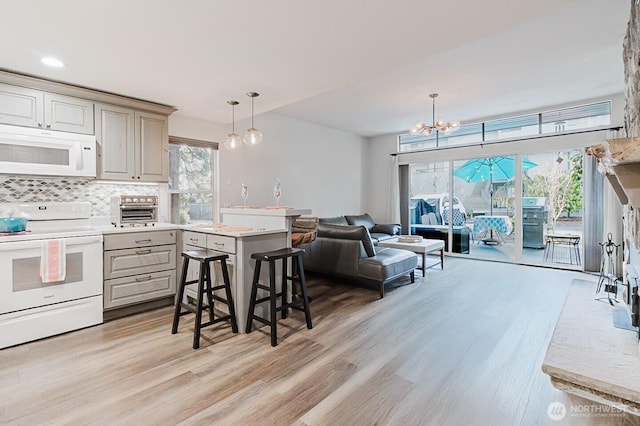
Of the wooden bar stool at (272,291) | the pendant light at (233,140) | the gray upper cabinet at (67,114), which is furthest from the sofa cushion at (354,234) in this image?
the gray upper cabinet at (67,114)

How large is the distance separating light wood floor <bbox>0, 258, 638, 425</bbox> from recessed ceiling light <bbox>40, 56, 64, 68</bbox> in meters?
2.47

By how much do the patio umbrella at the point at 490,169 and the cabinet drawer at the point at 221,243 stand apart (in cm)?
556

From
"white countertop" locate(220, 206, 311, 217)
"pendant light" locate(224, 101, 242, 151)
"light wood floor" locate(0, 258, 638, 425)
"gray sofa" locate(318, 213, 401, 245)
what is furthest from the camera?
"gray sofa" locate(318, 213, 401, 245)

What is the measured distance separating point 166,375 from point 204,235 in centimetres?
144

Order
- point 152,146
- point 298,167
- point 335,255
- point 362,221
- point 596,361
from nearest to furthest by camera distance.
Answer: point 596,361 → point 152,146 → point 335,255 → point 298,167 → point 362,221

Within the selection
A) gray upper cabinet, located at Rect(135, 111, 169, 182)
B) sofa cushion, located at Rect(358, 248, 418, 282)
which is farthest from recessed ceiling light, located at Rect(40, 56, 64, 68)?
sofa cushion, located at Rect(358, 248, 418, 282)

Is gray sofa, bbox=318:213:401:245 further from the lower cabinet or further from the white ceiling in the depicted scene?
the lower cabinet

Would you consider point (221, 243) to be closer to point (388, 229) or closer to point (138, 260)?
point (138, 260)

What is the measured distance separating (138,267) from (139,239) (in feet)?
1.01

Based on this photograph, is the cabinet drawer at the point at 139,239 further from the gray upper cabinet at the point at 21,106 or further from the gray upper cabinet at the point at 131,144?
the gray upper cabinet at the point at 21,106

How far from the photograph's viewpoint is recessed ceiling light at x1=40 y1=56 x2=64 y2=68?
8.80 ft

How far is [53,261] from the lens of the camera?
280cm

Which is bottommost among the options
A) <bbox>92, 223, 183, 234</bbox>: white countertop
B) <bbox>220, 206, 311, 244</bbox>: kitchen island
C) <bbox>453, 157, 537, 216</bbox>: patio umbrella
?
<bbox>92, 223, 183, 234</bbox>: white countertop

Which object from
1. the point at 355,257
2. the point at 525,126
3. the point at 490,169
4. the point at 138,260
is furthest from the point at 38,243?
the point at 525,126
